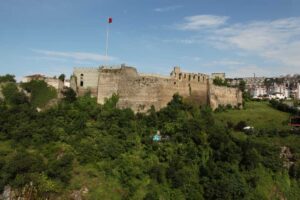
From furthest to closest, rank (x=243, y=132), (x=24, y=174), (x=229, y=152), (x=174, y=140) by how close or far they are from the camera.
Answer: (x=243, y=132)
(x=174, y=140)
(x=229, y=152)
(x=24, y=174)

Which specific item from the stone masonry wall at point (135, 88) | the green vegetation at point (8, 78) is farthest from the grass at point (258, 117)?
the green vegetation at point (8, 78)

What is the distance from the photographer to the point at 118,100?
3172 cm

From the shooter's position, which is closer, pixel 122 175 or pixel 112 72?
pixel 122 175

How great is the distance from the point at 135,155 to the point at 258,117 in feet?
50.1

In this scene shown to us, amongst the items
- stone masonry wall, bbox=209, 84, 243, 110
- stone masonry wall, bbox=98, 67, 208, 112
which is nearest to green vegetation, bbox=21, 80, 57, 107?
stone masonry wall, bbox=98, 67, 208, 112

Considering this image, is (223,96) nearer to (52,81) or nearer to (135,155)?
(135,155)

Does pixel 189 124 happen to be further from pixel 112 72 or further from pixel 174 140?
pixel 112 72

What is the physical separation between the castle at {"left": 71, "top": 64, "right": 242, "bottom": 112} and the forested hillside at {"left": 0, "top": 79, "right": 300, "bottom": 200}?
93cm

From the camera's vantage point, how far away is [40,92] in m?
31.7

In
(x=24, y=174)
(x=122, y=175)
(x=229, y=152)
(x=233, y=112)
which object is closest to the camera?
(x=24, y=174)

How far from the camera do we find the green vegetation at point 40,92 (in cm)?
3158

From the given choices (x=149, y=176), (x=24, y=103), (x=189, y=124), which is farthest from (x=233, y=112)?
(x=24, y=103)

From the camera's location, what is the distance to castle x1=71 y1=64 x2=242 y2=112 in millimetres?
31547

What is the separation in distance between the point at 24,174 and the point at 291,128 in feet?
73.3
